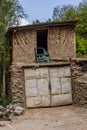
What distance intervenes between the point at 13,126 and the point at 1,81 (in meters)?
19.1

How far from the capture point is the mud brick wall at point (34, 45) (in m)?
24.7

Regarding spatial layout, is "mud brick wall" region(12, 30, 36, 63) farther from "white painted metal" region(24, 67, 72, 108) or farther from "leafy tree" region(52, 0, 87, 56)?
"leafy tree" region(52, 0, 87, 56)

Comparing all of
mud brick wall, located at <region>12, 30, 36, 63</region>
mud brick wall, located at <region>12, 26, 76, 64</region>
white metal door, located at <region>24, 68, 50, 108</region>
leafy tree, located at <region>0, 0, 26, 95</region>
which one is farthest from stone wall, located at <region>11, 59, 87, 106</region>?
leafy tree, located at <region>0, 0, 26, 95</region>

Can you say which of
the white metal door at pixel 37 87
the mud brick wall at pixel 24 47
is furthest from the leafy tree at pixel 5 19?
the white metal door at pixel 37 87

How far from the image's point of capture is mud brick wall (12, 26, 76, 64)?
81.1ft

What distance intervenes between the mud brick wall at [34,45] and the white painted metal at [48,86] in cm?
401

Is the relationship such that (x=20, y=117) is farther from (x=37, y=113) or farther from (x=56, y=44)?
(x=56, y=44)

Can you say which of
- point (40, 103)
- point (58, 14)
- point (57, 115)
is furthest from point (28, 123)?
point (58, 14)

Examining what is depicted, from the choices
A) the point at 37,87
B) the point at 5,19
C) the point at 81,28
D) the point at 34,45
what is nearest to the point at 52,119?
the point at 37,87

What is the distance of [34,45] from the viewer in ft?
81.4

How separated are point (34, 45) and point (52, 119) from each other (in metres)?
8.64

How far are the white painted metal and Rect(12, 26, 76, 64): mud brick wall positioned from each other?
4.01 metres

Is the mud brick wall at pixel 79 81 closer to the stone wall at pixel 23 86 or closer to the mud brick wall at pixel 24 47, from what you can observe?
the stone wall at pixel 23 86

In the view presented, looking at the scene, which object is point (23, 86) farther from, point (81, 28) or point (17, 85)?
point (81, 28)
